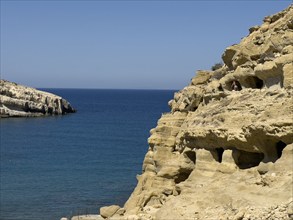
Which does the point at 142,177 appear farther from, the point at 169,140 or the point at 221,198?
the point at 221,198

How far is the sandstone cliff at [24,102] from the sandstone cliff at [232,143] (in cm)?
8820

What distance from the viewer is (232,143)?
18984 millimetres

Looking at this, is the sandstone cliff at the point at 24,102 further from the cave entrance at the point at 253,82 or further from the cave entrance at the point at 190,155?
the cave entrance at the point at 253,82

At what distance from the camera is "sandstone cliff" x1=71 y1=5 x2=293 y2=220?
16.7 m

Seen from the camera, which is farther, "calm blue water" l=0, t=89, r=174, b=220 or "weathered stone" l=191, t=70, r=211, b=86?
"calm blue water" l=0, t=89, r=174, b=220

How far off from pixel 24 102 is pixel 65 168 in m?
64.7

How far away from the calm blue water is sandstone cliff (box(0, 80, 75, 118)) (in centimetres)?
1757

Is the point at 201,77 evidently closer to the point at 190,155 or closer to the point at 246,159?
the point at 190,155

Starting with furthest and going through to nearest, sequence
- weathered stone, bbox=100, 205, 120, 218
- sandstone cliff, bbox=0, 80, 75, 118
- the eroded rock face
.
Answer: sandstone cliff, bbox=0, 80, 75, 118
weathered stone, bbox=100, 205, 120, 218
the eroded rock face

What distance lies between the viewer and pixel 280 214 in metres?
15.1

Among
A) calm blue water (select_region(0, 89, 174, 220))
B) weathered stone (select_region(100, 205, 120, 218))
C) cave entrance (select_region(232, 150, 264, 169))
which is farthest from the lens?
calm blue water (select_region(0, 89, 174, 220))

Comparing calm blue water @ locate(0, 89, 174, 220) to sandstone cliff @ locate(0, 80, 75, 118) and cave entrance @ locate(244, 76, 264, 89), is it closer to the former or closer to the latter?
cave entrance @ locate(244, 76, 264, 89)

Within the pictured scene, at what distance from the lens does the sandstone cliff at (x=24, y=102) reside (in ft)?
358

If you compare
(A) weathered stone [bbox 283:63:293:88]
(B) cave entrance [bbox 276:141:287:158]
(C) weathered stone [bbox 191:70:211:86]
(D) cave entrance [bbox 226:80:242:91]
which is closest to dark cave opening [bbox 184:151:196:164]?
(D) cave entrance [bbox 226:80:242:91]
